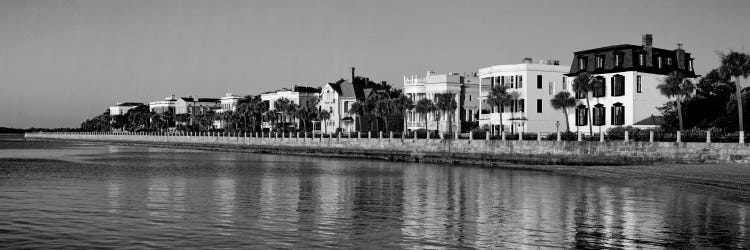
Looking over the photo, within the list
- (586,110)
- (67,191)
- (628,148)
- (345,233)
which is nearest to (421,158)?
(586,110)

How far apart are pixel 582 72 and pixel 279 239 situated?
64.1m

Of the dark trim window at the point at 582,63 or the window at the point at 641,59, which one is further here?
the dark trim window at the point at 582,63

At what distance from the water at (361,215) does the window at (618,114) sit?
104 ft

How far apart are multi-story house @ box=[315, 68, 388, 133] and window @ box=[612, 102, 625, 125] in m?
60.5

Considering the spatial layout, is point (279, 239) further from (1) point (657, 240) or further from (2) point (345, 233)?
(1) point (657, 240)

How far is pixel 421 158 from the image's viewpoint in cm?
7938

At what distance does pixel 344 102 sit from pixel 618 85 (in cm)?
6622

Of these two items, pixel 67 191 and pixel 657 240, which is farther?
pixel 67 191

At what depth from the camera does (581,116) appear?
8000cm

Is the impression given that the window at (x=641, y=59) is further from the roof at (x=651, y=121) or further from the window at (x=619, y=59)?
the roof at (x=651, y=121)

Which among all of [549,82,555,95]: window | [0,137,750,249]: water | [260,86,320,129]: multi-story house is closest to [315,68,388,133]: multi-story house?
[260,86,320,129]: multi-story house

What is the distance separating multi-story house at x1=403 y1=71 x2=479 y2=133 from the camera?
106444 mm

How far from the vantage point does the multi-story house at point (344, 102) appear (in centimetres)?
13325

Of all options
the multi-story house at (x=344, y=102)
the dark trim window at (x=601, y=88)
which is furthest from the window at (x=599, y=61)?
the multi-story house at (x=344, y=102)
